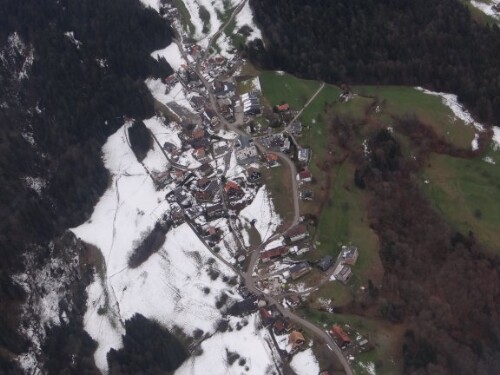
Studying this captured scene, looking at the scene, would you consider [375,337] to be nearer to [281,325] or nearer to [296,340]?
[296,340]

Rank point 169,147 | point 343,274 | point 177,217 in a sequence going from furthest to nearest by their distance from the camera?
point 169,147, point 177,217, point 343,274

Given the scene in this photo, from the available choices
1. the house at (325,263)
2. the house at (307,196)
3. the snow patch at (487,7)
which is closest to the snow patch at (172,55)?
the house at (307,196)

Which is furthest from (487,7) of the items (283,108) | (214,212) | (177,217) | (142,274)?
(142,274)

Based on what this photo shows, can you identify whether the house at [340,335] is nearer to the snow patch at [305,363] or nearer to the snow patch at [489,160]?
the snow patch at [305,363]

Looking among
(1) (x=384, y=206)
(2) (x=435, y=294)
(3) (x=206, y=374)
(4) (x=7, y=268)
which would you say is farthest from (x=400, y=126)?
(4) (x=7, y=268)

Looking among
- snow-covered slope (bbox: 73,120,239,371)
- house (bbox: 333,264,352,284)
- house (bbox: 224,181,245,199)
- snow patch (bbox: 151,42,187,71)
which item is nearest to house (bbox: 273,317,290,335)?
snow-covered slope (bbox: 73,120,239,371)
